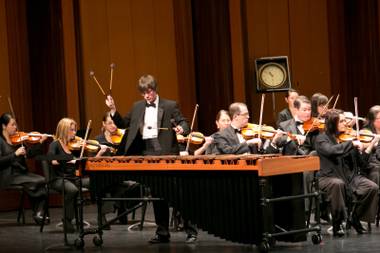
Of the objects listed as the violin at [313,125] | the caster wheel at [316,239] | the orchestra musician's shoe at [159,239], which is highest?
the violin at [313,125]

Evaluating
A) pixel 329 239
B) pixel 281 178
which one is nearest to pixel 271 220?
pixel 281 178

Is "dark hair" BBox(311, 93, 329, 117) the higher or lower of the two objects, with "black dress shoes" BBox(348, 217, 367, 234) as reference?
higher

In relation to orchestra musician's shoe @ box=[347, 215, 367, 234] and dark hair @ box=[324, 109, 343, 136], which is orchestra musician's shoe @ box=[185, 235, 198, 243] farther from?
dark hair @ box=[324, 109, 343, 136]

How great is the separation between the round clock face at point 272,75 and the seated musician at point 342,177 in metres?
3.16

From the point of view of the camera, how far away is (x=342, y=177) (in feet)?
27.3

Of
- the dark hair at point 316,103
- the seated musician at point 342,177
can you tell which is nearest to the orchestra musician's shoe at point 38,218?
the dark hair at point 316,103

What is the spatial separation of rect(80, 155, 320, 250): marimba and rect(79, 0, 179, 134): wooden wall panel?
4435 millimetres

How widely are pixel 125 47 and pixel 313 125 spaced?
413 centimetres

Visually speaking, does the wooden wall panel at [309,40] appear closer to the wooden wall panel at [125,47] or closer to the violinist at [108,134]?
the wooden wall panel at [125,47]

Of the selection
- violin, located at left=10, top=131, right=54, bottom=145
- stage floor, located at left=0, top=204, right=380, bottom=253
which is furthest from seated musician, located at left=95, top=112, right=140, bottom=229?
violin, located at left=10, top=131, right=54, bottom=145

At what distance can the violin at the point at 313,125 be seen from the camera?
8.83 m

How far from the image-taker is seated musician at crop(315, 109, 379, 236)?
8133 mm

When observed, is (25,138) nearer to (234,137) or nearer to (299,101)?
(234,137)

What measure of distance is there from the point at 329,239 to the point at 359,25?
16.4 ft
